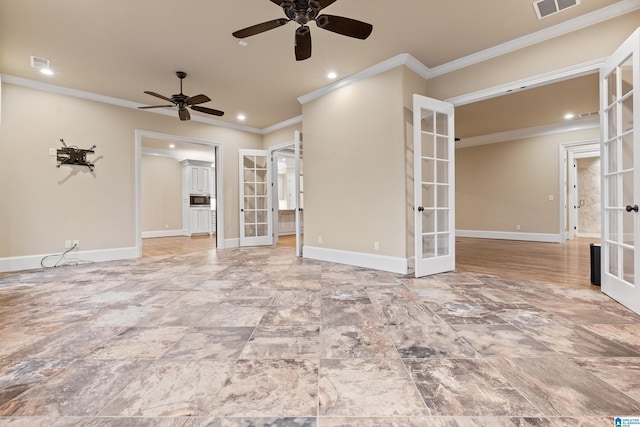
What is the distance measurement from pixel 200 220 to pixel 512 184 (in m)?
9.47

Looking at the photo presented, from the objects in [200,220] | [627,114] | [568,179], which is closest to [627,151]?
[627,114]

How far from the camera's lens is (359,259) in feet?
13.9

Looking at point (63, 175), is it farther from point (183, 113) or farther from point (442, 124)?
point (442, 124)

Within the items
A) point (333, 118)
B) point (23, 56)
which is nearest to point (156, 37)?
point (23, 56)

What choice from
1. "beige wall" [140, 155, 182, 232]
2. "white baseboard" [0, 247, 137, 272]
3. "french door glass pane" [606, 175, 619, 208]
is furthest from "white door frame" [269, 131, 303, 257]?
"beige wall" [140, 155, 182, 232]

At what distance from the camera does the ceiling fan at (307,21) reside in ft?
7.16

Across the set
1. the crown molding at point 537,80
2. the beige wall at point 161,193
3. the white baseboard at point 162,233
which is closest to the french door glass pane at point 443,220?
the crown molding at point 537,80

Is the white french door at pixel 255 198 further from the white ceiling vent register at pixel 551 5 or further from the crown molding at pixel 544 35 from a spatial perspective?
the white ceiling vent register at pixel 551 5

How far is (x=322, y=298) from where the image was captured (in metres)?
2.81

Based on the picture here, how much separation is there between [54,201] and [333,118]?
4.76m

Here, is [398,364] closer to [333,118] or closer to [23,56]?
[333,118]

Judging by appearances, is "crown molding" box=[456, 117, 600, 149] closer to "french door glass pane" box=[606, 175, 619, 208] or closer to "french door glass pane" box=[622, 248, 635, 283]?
"french door glass pane" box=[606, 175, 619, 208]

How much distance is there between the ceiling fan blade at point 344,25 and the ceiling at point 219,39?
0.60m

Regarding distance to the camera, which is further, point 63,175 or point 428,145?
point 63,175
